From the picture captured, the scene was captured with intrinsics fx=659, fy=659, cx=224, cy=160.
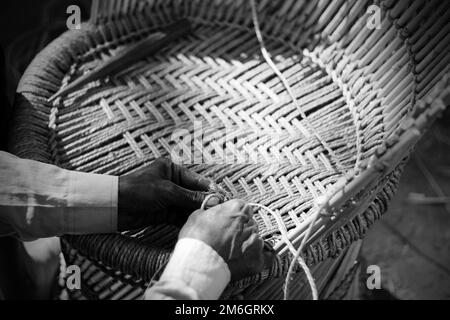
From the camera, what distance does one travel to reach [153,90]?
1019 mm

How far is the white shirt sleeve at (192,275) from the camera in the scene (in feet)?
2.24

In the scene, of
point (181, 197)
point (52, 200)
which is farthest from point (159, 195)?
point (52, 200)

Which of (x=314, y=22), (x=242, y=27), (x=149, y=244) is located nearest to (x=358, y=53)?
(x=314, y=22)

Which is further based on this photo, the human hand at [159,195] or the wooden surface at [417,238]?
the wooden surface at [417,238]

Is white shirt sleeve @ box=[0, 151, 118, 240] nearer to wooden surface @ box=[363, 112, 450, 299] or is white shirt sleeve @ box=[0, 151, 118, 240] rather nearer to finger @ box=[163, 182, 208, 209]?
finger @ box=[163, 182, 208, 209]

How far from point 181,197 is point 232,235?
0.31 feet

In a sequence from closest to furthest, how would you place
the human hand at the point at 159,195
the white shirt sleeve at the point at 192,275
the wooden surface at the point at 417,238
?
the white shirt sleeve at the point at 192,275 < the human hand at the point at 159,195 < the wooden surface at the point at 417,238

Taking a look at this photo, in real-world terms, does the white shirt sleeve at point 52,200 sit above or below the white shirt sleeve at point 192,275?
above

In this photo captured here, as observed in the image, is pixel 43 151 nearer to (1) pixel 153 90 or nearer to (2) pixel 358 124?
(1) pixel 153 90

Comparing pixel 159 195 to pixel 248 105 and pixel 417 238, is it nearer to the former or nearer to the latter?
pixel 248 105

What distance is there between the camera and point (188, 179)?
0.82 meters

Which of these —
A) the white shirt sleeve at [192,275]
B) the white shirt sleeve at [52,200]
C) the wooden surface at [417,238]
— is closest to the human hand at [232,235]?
the white shirt sleeve at [192,275]

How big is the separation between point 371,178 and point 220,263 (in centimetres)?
19

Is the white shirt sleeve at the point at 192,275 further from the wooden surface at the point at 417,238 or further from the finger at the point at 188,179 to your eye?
the wooden surface at the point at 417,238
